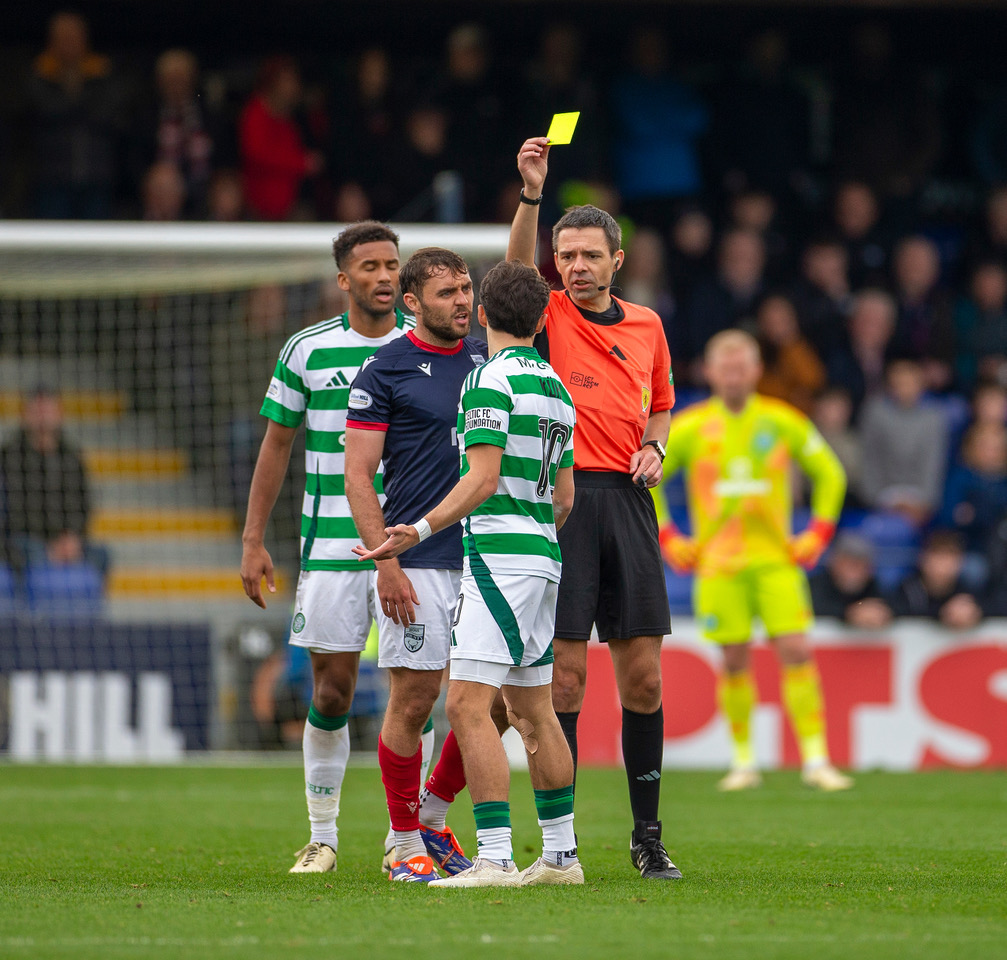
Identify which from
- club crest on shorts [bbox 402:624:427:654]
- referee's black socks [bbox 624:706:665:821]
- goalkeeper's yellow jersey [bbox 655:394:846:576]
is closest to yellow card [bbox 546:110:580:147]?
club crest on shorts [bbox 402:624:427:654]

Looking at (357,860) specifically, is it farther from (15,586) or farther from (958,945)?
(15,586)

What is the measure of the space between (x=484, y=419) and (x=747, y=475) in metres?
5.17

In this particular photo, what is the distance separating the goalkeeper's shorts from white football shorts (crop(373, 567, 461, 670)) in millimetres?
4501

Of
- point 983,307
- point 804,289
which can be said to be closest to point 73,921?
point 804,289

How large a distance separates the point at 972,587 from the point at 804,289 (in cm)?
425

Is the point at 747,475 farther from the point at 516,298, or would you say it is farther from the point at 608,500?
the point at 516,298

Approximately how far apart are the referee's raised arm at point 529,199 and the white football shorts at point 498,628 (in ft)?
3.71

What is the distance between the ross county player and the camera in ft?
17.8

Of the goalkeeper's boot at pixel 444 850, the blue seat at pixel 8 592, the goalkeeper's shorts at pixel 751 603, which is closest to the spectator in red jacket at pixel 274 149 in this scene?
the blue seat at pixel 8 592

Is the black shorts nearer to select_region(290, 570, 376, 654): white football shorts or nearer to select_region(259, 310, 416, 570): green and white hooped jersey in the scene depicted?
select_region(290, 570, 376, 654): white football shorts

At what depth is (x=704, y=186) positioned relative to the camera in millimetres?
15578

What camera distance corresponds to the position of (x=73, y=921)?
175 inches

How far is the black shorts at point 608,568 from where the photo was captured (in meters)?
5.48

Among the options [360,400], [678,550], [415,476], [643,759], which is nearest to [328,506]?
[415,476]
